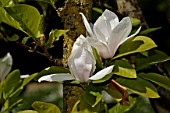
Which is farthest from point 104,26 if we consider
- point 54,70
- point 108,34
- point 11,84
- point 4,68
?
point 4,68

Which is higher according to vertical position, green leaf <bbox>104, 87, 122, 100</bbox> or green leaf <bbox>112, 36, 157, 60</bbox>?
green leaf <bbox>112, 36, 157, 60</bbox>

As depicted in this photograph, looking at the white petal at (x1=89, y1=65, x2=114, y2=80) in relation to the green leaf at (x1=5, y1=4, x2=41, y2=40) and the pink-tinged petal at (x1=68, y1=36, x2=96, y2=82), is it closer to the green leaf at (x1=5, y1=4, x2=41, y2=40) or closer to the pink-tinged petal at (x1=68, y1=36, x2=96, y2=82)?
the pink-tinged petal at (x1=68, y1=36, x2=96, y2=82)

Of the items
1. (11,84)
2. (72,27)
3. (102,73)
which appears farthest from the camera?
(11,84)

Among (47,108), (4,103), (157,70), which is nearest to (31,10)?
(47,108)

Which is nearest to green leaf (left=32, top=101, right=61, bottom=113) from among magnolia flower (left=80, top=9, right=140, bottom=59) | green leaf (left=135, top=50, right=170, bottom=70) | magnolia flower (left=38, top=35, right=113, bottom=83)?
magnolia flower (left=38, top=35, right=113, bottom=83)

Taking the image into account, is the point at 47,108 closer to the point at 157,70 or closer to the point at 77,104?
the point at 77,104

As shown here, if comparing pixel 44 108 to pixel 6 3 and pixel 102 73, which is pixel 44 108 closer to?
pixel 102 73

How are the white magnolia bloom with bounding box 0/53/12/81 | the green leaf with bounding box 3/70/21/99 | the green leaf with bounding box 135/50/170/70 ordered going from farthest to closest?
the white magnolia bloom with bounding box 0/53/12/81
the green leaf with bounding box 3/70/21/99
the green leaf with bounding box 135/50/170/70
